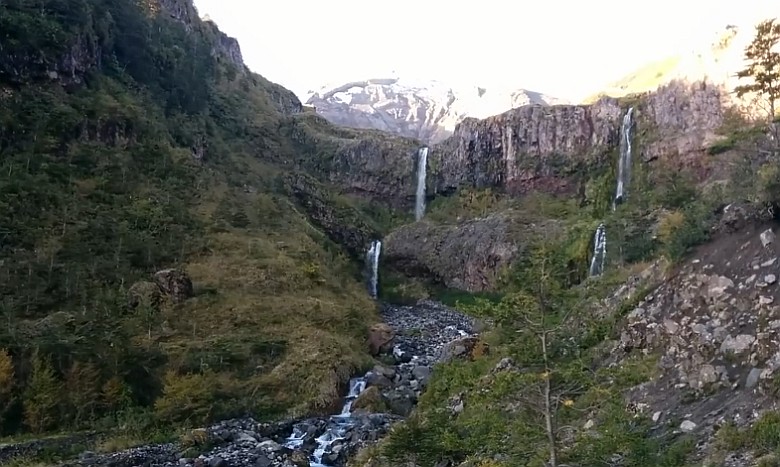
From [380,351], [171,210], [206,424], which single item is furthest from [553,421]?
[171,210]

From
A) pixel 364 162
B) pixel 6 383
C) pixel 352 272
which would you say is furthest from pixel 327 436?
pixel 364 162

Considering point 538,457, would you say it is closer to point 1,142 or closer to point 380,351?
point 380,351

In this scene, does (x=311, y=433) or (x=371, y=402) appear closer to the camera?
(x=311, y=433)

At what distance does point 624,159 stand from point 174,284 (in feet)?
129

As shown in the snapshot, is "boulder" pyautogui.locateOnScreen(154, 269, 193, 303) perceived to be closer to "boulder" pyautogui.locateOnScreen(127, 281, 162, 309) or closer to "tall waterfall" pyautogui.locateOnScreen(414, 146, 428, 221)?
"boulder" pyautogui.locateOnScreen(127, 281, 162, 309)

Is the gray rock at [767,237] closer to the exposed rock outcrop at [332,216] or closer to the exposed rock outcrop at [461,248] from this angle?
the exposed rock outcrop at [461,248]

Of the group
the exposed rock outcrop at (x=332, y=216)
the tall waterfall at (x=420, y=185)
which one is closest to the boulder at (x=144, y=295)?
the exposed rock outcrop at (x=332, y=216)

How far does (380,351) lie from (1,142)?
28.1 m

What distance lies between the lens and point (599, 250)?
41156mm

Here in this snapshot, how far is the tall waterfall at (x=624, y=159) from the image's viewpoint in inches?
2056

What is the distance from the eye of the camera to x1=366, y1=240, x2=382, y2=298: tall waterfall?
54.4m

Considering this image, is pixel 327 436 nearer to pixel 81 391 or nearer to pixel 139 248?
pixel 81 391

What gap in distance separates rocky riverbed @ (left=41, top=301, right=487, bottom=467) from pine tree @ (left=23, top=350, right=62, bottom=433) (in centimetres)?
341

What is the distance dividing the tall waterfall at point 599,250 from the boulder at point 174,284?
80.3ft
